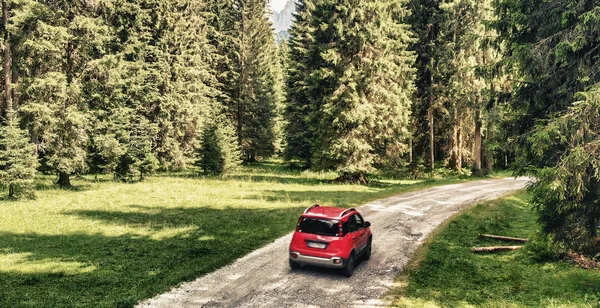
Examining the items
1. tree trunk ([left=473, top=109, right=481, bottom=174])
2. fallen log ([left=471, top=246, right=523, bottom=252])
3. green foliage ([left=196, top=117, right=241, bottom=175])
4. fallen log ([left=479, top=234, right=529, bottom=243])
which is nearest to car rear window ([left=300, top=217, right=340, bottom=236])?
fallen log ([left=471, top=246, right=523, bottom=252])

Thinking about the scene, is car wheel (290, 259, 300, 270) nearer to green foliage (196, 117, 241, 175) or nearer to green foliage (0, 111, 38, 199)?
green foliage (0, 111, 38, 199)

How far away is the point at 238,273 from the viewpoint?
36.9 ft

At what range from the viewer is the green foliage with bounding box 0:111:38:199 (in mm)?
20016

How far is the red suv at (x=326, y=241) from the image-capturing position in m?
10.9

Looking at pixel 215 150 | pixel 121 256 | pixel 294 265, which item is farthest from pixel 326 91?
pixel 121 256

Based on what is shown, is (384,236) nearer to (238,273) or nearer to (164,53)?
(238,273)

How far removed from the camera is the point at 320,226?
11.3 metres

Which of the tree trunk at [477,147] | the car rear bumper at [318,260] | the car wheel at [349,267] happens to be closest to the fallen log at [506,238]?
the car wheel at [349,267]

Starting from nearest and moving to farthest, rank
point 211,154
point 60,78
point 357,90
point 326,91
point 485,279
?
point 485,279 < point 60,78 < point 357,90 < point 326,91 < point 211,154

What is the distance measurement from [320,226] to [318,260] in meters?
0.95

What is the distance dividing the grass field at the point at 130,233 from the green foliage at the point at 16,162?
0.91 m

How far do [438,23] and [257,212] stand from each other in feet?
88.4

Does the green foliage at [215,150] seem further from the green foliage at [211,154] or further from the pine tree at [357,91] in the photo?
the pine tree at [357,91]

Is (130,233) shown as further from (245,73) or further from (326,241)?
(245,73)
